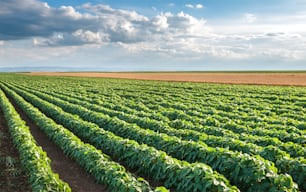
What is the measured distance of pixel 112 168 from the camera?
25.5ft

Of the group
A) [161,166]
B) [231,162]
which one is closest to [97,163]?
[161,166]

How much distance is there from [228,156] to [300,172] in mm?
1715

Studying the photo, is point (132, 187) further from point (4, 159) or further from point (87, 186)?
point (4, 159)

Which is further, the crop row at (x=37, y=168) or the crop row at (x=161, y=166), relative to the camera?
the crop row at (x=37, y=168)

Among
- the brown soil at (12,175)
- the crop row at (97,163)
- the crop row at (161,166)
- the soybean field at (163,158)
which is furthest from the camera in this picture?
the brown soil at (12,175)

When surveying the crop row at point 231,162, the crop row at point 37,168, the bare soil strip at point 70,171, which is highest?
the crop row at point 231,162

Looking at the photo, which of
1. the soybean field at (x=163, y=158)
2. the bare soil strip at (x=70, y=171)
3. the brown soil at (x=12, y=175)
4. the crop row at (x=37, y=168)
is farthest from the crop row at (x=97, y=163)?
the brown soil at (x=12, y=175)

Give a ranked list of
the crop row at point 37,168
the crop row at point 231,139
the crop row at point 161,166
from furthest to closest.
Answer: the crop row at point 231,139
the crop row at point 37,168
the crop row at point 161,166

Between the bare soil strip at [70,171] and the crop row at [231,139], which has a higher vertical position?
the crop row at [231,139]

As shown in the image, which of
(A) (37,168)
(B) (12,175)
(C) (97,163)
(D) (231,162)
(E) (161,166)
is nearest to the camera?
(D) (231,162)

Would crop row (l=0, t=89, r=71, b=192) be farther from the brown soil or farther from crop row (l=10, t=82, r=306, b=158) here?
crop row (l=10, t=82, r=306, b=158)

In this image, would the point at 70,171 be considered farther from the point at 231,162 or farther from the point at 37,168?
the point at 231,162

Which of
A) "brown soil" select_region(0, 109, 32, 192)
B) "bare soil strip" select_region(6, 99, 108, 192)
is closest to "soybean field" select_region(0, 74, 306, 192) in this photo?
"bare soil strip" select_region(6, 99, 108, 192)

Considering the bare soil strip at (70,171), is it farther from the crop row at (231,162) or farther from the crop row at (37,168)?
the crop row at (231,162)
